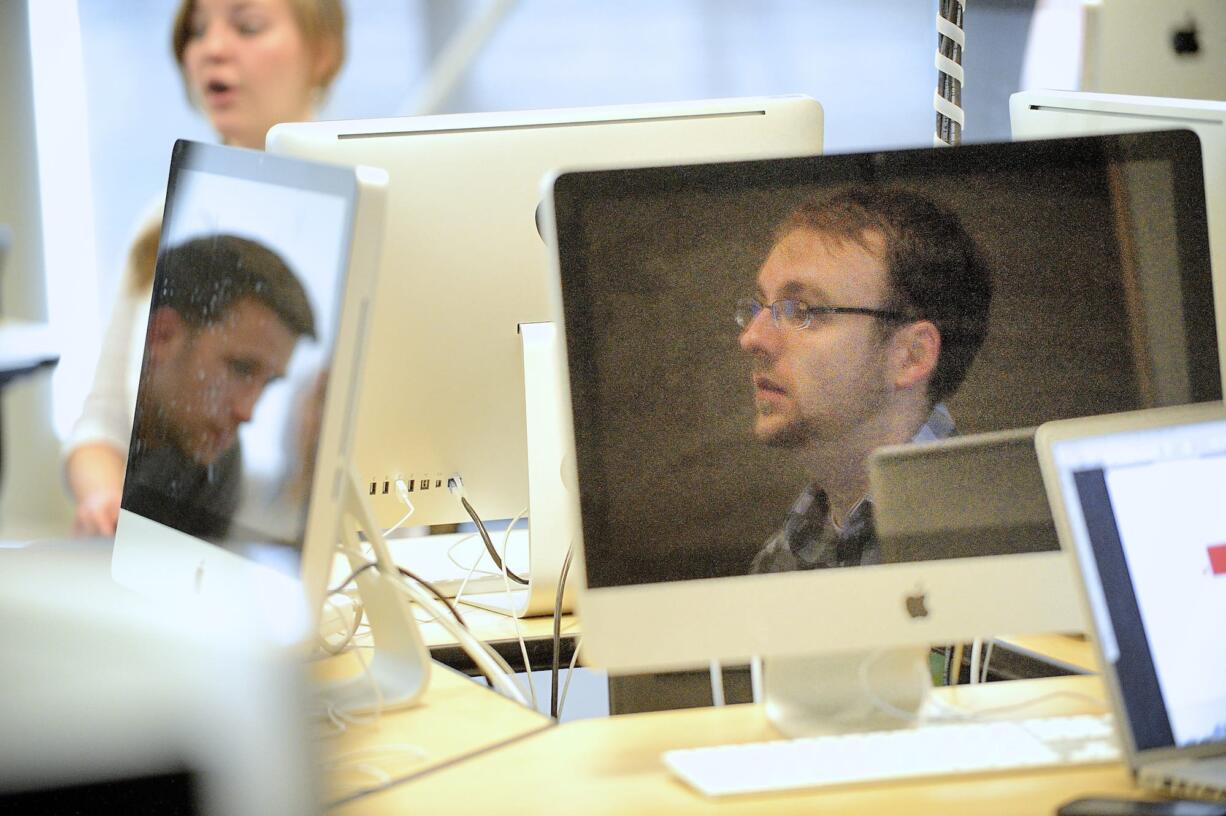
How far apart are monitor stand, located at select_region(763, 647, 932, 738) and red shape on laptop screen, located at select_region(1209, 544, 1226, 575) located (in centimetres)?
25

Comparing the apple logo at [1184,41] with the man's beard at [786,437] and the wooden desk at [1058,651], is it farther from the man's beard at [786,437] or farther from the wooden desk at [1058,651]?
the man's beard at [786,437]

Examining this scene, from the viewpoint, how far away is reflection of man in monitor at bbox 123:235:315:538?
1082 mm

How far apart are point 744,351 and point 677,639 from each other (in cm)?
23

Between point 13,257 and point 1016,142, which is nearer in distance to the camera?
point 1016,142

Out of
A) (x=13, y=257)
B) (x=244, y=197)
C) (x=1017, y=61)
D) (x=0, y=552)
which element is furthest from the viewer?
(x=1017, y=61)

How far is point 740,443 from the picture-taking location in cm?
106

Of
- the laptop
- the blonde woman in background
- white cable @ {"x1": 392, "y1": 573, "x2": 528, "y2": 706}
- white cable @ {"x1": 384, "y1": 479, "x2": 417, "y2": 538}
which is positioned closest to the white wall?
the blonde woman in background

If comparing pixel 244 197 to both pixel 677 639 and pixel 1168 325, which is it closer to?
pixel 677 639

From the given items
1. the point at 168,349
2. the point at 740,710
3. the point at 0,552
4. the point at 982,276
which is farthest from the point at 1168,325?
the point at 0,552

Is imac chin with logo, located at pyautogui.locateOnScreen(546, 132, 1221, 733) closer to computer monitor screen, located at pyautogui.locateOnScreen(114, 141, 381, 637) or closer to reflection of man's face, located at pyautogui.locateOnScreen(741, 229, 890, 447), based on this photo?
reflection of man's face, located at pyautogui.locateOnScreen(741, 229, 890, 447)

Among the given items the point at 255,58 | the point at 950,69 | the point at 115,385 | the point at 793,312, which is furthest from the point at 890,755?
the point at 255,58

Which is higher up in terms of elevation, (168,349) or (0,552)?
(168,349)

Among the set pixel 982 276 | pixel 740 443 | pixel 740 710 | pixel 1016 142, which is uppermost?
pixel 1016 142

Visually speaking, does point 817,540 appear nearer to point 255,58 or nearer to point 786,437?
point 786,437
